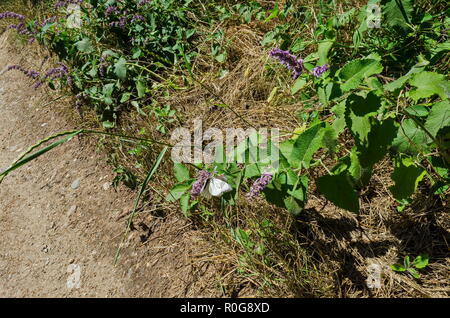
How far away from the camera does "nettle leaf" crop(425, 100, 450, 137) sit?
47.3 inches

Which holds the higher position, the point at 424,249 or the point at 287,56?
the point at 287,56

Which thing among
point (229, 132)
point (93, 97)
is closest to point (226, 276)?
point (229, 132)

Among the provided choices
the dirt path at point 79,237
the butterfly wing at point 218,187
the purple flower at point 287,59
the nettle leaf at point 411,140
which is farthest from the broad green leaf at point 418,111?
the dirt path at point 79,237

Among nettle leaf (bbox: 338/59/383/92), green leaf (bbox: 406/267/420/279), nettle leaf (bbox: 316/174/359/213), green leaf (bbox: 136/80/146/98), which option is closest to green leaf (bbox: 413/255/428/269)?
green leaf (bbox: 406/267/420/279)

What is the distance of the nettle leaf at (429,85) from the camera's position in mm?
1208

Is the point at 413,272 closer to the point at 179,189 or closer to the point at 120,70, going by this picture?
the point at 179,189

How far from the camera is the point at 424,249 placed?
1.49 m

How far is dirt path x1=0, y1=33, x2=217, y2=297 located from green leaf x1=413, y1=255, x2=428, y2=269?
2.83ft

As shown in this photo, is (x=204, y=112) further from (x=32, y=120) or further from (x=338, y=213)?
(x=32, y=120)

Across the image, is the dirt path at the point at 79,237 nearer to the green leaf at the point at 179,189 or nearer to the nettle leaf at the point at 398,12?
the green leaf at the point at 179,189

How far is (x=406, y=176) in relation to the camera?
1323mm

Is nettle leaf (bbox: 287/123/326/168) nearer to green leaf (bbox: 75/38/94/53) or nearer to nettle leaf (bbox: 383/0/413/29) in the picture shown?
nettle leaf (bbox: 383/0/413/29)

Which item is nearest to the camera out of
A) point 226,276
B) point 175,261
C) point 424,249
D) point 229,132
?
point 424,249

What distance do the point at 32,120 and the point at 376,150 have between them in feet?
8.89
